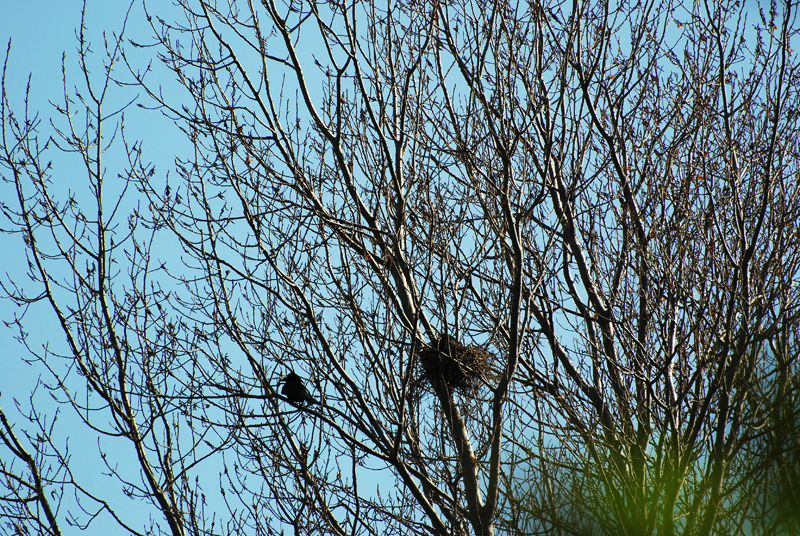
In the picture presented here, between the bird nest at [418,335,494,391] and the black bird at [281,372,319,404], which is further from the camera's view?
the bird nest at [418,335,494,391]

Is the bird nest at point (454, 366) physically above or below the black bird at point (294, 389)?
above

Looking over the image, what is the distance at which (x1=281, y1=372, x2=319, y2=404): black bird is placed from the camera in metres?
4.04

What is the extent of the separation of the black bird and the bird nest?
0.77 meters

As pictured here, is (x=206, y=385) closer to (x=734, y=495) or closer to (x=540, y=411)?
(x=540, y=411)

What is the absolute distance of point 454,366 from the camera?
4.26m

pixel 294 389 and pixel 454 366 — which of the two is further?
pixel 454 366

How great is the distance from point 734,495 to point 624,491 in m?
0.55

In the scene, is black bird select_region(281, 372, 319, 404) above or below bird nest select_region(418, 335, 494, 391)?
below

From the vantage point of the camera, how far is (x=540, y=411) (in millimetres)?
4293

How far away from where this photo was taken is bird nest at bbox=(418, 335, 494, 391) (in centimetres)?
423

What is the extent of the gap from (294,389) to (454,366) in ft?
3.30

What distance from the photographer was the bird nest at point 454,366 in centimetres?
423

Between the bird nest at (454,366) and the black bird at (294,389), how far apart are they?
30.2 inches

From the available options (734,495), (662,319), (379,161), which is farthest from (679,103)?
(734,495)
